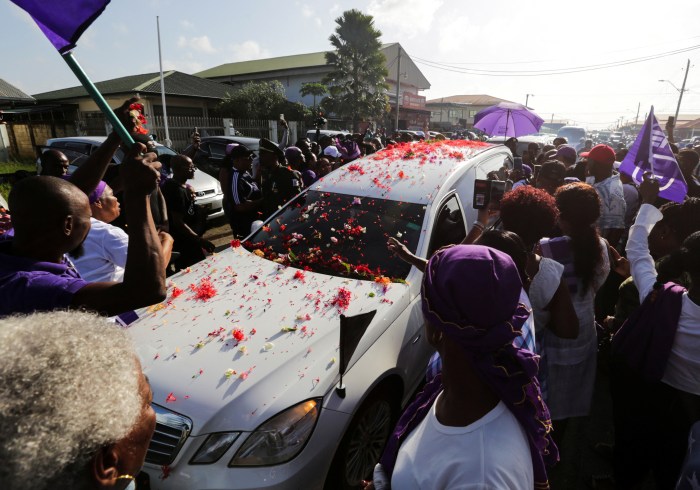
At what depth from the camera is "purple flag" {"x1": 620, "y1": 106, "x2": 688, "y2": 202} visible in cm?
293

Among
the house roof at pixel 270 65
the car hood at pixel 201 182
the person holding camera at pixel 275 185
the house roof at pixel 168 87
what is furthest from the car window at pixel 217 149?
the house roof at pixel 270 65

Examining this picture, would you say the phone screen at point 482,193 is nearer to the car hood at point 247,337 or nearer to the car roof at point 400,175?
the car roof at point 400,175

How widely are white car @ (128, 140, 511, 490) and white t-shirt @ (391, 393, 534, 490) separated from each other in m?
0.67

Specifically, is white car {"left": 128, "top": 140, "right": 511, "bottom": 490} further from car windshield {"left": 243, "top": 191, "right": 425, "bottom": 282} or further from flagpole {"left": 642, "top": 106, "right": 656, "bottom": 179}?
flagpole {"left": 642, "top": 106, "right": 656, "bottom": 179}

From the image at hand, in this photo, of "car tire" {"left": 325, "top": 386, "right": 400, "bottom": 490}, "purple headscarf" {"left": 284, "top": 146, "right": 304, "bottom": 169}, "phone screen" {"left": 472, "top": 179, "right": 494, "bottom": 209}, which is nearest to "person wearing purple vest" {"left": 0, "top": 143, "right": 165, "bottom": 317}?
"car tire" {"left": 325, "top": 386, "right": 400, "bottom": 490}

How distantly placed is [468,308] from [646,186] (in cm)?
240

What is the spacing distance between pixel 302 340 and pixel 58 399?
170 centimetres

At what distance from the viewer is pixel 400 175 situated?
13.1 feet

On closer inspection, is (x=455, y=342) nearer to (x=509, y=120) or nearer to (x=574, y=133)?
(x=509, y=120)

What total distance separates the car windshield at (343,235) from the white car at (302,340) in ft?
0.04

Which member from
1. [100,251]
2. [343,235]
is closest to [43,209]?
[100,251]

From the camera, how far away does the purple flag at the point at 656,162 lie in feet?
9.62

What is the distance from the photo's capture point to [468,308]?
1122 millimetres

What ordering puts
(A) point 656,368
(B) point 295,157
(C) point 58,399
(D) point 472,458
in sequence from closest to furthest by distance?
(C) point 58,399 < (D) point 472,458 < (A) point 656,368 < (B) point 295,157
